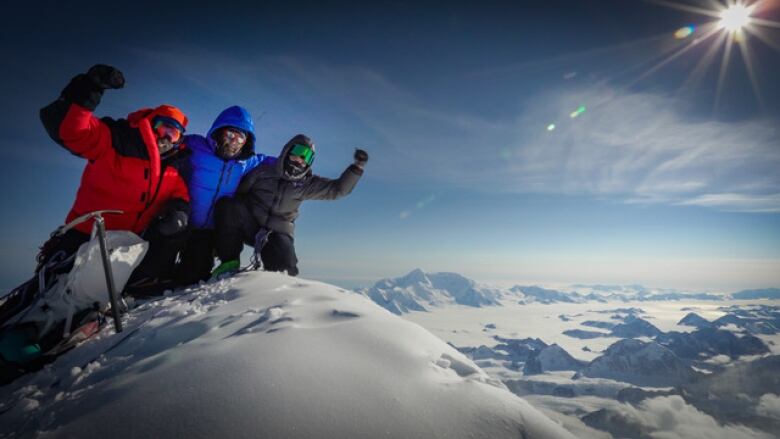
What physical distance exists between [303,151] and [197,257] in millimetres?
2570

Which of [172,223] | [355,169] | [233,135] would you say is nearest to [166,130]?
[172,223]

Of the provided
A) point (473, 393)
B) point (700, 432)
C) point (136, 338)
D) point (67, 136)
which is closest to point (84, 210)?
point (67, 136)

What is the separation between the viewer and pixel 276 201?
253 inches

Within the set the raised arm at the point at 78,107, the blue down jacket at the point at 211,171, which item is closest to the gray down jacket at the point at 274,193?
the blue down jacket at the point at 211,171

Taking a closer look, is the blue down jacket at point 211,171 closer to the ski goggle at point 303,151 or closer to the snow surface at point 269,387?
the ski goggle at point 303,151

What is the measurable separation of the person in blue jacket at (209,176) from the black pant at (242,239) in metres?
0.17

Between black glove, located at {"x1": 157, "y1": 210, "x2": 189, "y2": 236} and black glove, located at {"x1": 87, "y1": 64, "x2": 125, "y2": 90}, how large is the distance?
1608 mm

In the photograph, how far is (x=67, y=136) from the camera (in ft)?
11.4

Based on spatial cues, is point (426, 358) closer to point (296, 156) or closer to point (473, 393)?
point (473, 393)

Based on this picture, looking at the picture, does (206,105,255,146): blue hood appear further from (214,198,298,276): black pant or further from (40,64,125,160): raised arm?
(40,64,125,160): raised arm

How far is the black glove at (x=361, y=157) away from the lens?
7008mm

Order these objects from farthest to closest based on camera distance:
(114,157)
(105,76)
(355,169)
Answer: (355,169) → (114,157) → (105,76)

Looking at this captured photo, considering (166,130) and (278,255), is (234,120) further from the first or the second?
(278,255)

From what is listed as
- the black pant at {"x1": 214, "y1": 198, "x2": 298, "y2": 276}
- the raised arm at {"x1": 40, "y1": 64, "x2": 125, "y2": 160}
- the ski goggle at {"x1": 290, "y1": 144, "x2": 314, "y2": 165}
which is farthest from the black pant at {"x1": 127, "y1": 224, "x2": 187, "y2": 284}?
the ski goggle at {"x1": 290, "y1": 144, "x2": 314, "y2": 165}
